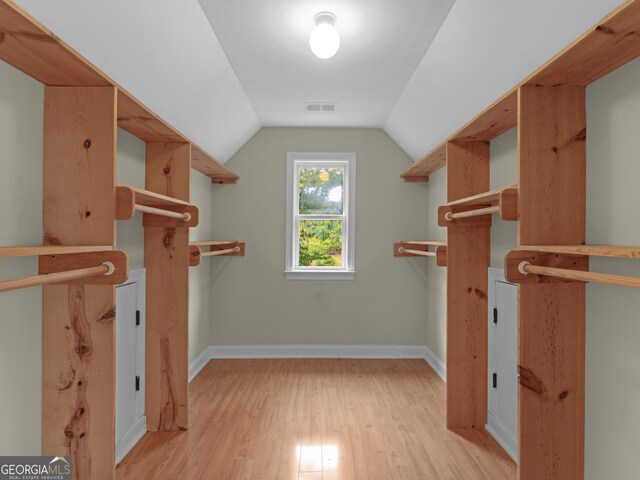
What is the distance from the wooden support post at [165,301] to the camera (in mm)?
2352

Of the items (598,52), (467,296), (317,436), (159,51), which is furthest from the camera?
(467,296)

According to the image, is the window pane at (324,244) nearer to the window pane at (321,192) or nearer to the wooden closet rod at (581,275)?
the window pane at (321,192)

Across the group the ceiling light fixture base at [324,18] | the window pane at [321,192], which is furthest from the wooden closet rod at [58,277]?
the window pane at [321,192]

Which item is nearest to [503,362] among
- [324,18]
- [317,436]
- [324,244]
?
[317,436]

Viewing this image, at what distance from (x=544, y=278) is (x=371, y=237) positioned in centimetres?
242

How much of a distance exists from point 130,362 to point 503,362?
2256 millimetres

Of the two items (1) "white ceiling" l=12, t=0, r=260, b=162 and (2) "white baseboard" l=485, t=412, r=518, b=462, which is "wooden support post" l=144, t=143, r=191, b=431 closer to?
(1) "white ceiling" l=12, t=0, r=260, b=162

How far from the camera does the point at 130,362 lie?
87.6 inches

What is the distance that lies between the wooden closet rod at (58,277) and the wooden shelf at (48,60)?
2.28 ft

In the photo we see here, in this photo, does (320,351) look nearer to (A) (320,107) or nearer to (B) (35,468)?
(A) (320,107)

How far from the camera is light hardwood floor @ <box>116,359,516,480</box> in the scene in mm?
2000

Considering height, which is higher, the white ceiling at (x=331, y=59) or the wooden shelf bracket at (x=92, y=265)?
the white ceiling at (x=331, y=59)

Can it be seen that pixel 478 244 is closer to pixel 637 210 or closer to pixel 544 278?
pixel 544 278

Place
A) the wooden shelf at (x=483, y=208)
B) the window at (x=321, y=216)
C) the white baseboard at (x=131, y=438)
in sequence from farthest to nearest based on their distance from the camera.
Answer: the window at (x=321, y=216) → the white baseboard at (x=131, y=438) → the wooden shelf at (x=483, y=208)
